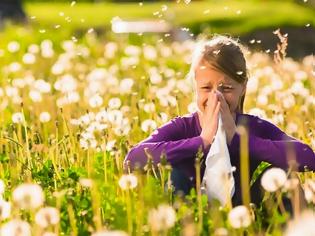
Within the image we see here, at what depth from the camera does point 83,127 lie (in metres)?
5.05

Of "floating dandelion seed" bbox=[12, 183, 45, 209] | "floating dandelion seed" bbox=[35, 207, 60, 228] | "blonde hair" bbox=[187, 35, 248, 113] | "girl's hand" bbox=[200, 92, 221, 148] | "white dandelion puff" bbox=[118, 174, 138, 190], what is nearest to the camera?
"floating dandelion seed" bbox=[12, 183, 45, 209]

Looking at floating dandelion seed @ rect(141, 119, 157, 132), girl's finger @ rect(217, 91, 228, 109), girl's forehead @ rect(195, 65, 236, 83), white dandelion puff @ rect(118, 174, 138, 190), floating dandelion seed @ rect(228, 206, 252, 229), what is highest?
girl's forehead @ rect(195, 65, 236, 83)

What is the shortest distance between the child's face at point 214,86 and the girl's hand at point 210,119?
74 millimetres

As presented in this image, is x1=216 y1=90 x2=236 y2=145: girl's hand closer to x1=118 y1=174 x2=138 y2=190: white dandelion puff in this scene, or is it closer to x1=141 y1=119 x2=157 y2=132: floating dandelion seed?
x1=118 y1=174 x2=138 y2=190: white dandelion puff

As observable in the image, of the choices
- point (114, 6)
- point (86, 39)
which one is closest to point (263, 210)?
point (86, 39)

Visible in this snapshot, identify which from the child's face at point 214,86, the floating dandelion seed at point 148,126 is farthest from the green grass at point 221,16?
the child's face at point 214,86

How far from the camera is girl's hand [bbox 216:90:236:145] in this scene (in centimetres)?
399

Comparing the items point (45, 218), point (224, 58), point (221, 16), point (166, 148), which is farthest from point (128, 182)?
point (221, 16)

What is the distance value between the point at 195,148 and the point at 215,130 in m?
0.10

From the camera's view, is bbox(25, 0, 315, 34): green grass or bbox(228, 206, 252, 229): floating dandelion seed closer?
bbox(228, 206, 252, 229): floating dandelion seed

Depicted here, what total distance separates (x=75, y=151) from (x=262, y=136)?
893 millimetres

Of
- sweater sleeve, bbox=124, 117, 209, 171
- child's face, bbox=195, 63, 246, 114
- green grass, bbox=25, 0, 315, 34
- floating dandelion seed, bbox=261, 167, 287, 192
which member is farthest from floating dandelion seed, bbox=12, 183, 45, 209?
green grass, bbox=25, 0, 315, 34

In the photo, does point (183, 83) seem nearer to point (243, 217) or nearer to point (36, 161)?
point (36, 161)

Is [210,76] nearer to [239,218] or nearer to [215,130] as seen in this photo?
[215,130]
